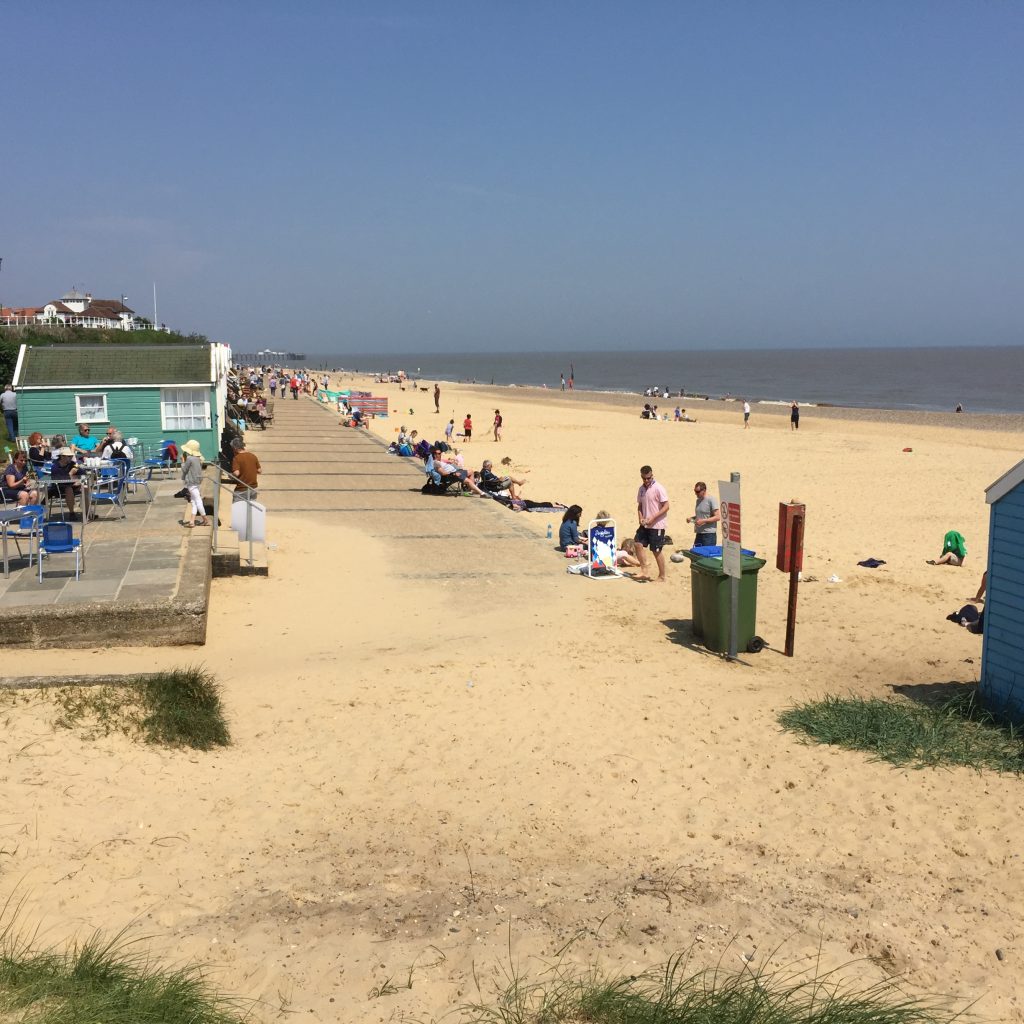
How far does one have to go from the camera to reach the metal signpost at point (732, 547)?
8.61m

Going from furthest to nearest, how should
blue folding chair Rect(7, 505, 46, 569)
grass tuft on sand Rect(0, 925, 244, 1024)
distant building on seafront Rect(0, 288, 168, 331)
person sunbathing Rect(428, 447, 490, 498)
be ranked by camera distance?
1. distant building on seafront Rect(0, 288, 168, 331)
2. person sunbathing Rect(428, 447, 490, 498)
3. blue folding chair Rect(7, 505, 46, 569)
4. grass tuft on sand Rect(0, 925, 244, 1024)

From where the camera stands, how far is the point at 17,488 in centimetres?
1160

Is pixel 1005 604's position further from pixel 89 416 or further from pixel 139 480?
pixel 89 416

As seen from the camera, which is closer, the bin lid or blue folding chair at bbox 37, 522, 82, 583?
the bin lid

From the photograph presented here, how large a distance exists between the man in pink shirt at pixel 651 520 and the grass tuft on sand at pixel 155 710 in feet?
20.3

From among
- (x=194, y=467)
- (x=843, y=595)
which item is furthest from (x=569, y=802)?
(x=194, y=467)

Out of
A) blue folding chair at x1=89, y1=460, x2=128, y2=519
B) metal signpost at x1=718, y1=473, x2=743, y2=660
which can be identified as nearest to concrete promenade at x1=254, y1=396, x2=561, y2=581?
blue folding chair at x1=89, y1=460, x2=128, y2=519

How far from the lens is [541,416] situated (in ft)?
146

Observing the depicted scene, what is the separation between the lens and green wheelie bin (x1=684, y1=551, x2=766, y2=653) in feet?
29.6

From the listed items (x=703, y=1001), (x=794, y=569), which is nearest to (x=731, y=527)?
(x=794, y=569)

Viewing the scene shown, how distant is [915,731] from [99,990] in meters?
5.46

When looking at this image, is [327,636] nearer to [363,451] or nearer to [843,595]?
[843,595]

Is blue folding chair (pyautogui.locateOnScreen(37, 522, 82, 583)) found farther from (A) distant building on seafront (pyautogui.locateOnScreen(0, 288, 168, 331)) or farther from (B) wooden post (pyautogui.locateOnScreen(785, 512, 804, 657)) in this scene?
(A) distant building on seafront (pyautogui.locateOnScreen(0, 288, 168, 331))

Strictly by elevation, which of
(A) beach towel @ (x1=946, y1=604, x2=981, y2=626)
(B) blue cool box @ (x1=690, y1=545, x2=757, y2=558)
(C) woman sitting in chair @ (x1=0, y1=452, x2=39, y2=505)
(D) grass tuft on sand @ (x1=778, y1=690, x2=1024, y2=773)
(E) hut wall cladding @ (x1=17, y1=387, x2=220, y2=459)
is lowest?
(D) grass tuft on sand @ (x1=778, y1=690, x2=1024, y2=773)
